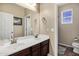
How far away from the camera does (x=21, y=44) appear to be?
5.22 feet

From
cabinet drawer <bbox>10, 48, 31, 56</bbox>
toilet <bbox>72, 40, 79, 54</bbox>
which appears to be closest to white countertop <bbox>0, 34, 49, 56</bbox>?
cabinet drawer <bbox>10, 48, 31, 56</bbox>

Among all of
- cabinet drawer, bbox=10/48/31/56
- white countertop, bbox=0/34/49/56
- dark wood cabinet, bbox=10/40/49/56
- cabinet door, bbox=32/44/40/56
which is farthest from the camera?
cabinet door, bbox=32/44/40/56

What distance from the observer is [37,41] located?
177 centimetres

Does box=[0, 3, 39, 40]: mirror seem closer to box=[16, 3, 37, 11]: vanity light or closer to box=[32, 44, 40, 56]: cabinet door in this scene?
box=[16, 3, 37, 11]: vanity light

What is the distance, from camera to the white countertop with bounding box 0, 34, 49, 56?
137 cm

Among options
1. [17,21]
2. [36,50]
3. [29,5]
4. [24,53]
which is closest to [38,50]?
[36,50]

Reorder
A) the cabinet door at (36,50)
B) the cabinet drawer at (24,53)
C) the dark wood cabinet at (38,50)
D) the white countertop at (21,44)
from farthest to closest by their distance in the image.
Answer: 1. the cabinet door at (36,50)
2. the dark wood cabinet at (38,50)
3. the cabinet drawer at (24,53)
4. the white countertop at (21,44)

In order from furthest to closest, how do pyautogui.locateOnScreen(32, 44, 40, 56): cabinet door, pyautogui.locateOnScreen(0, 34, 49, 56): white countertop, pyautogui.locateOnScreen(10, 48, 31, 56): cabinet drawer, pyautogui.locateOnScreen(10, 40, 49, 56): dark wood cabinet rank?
pyautogui.locateOnScreen(32, 44, 40, 56): cabinet door, pyautogui.locateOnScreen(10, 40, 49, 56): dark wood cabinet, pyautogui.locateOnScreen(10, 48, 31, 56): cabinet drawer, pyautogui.locateOnScreen(0, 34, 49, 56): white countertop

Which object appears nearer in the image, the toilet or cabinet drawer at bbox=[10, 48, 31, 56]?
cabinet drawer at bbox=[10, 48, 31, 56]

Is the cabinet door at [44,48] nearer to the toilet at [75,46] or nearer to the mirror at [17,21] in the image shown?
the mirror at [17,21]

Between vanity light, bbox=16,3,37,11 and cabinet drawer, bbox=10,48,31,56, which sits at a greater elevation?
vanity light, bbox=16,3,37,11

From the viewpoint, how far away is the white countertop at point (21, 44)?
137cm

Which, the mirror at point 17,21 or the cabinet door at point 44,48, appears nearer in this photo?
the mirror at point 17,21

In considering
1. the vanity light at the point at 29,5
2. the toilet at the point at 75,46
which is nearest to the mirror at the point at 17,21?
the vanity light at the point at 29,5
